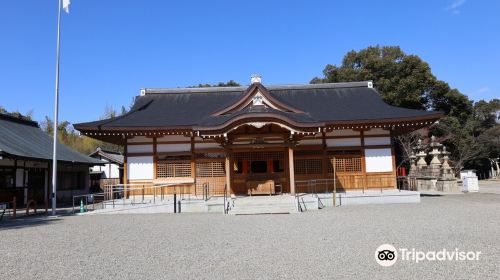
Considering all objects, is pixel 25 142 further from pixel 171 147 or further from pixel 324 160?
pixel 324 160

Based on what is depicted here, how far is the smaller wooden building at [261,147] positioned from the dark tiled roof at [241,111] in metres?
0.07

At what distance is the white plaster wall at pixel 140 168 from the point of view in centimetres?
1691

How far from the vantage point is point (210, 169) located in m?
16.9

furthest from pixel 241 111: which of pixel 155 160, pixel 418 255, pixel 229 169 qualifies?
pixel 418 255

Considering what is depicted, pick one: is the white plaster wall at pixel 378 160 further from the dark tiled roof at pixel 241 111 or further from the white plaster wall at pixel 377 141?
the dark tiled roof at pixel 241 111

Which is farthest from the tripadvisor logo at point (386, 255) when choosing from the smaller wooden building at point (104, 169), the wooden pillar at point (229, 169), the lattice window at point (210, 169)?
the smaller wooden building at point (104, 169)

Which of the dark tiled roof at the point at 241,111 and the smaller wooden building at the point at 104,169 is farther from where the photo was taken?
the smaller wooden building at the point at 104,169

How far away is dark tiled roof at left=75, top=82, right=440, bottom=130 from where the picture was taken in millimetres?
16031

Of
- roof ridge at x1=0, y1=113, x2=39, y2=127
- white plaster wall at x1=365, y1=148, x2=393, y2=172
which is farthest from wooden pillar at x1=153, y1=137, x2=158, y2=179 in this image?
roof ridge at x1=0, y1=113, x2=39, y2=127

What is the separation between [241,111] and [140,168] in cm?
553

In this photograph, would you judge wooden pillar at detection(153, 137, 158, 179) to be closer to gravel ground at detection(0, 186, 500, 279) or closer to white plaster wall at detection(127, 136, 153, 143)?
white plaster wall at detection(127, 136, 153, 143)

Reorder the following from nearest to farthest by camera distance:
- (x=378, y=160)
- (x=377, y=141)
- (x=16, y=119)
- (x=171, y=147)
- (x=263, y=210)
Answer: (x=263, y=210) < (x=378, y=160) < (x=377, y=141) < (x=171, y=147) < (x=16, y=119)

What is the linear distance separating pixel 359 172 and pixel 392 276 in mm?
12207

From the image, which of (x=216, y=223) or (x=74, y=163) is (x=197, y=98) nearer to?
(x=74, y=163)
